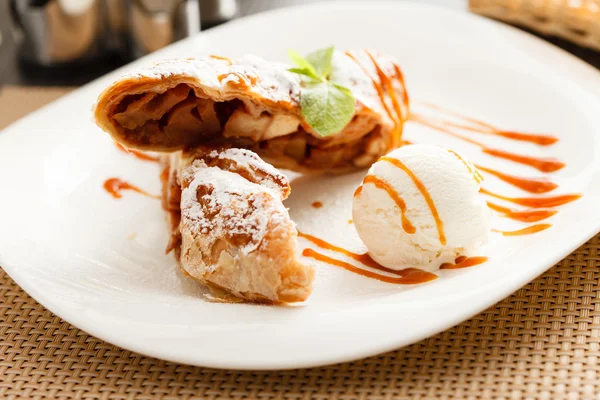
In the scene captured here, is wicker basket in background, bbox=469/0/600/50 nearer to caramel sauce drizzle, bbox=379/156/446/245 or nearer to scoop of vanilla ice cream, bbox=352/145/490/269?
scoop of vanilla ice cream, bbox=352/145/490/269

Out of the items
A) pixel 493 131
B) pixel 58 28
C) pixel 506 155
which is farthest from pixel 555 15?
pixel 58 28

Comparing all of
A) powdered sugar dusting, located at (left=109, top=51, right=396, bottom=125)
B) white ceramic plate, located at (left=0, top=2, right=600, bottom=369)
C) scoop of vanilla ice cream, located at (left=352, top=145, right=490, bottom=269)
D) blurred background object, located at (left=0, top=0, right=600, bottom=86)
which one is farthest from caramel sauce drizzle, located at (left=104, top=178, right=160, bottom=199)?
blurred background object, located at (left=0, top=0, right=600, bottom=86)

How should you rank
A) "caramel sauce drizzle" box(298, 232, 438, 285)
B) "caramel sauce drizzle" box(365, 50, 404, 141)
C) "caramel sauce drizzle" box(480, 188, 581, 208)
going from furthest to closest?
"caramel sauce drizzle" box(365, 50, 404, 141)
"caramel sauce drizzle" box(480, 188, 581, 208)
"caramel sauce drizzle" box(298, 232, 438, 285)

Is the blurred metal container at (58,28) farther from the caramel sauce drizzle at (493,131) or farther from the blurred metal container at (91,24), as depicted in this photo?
the caramel sauce drizzle at (493,131)

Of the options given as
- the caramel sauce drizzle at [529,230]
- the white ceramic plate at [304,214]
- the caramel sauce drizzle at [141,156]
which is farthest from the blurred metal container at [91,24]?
the caramel sauce drizzle at [529,230]

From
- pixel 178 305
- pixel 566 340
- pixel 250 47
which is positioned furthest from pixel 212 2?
pixel 566 340

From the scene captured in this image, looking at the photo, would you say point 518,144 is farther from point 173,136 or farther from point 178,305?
point 178,305
